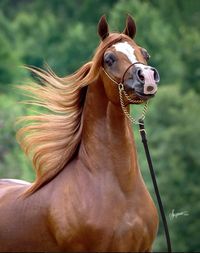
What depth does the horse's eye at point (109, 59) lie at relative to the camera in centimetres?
975

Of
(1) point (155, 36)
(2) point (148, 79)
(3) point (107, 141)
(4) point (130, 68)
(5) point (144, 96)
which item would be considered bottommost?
(3) point (107, 141)

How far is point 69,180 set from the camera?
993 centimetres

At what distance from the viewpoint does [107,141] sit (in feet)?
32.4

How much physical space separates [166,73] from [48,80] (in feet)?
131

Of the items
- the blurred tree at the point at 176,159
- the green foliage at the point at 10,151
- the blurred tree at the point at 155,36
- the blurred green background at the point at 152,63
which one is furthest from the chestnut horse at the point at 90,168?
the blurred tree at the point at 155,36

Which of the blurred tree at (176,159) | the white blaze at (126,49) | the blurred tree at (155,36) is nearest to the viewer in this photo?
the white blaze at (126,49)

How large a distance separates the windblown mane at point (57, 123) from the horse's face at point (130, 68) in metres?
0.09

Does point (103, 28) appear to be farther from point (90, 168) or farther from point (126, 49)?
point (90, 168)

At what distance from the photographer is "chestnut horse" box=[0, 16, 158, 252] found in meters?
9.55

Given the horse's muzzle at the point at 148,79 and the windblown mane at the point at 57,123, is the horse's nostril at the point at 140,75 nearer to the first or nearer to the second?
the horse's muzzle at the point at 148,79

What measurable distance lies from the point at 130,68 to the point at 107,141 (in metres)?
0.68

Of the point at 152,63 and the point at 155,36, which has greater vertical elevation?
the point at 155,36

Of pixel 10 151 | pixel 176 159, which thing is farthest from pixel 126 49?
pixel 176 159

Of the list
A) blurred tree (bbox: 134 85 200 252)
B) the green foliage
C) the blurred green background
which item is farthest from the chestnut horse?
blurred tree (bbox: 134 85 200 252)
